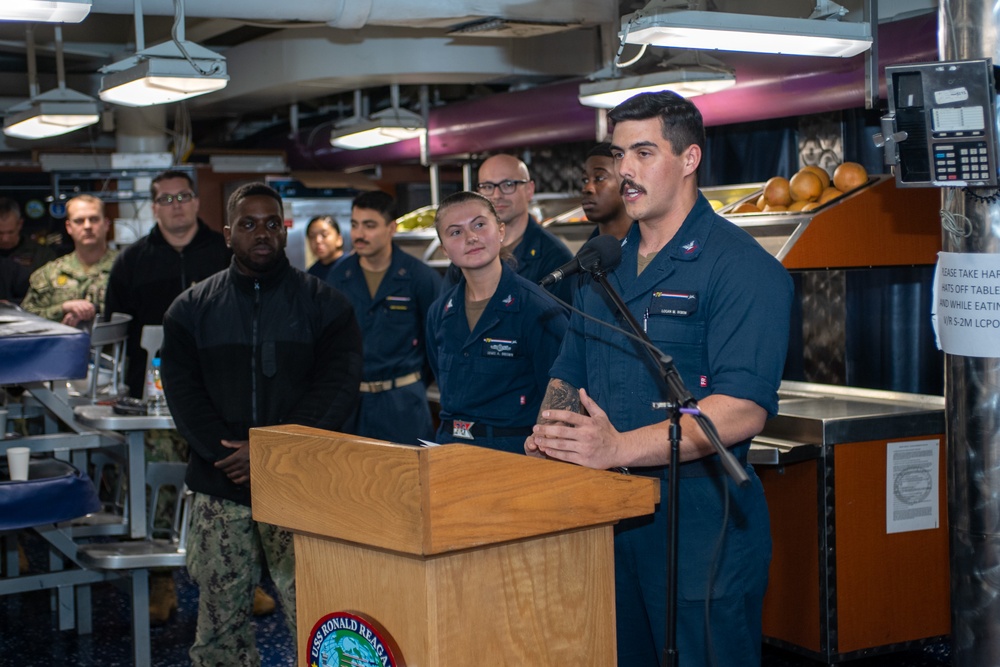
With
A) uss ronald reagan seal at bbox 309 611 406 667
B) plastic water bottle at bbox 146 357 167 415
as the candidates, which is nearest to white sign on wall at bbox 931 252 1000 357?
uss ronald reagan seal at bbox 309 611 406 667

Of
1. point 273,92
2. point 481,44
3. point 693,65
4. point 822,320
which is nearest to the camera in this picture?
point 693,65

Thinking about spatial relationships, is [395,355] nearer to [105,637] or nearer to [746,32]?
[105,637]

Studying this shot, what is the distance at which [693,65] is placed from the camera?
4875 millimetres

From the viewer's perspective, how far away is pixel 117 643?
459 cm

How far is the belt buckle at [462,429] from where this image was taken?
3496 millimetres

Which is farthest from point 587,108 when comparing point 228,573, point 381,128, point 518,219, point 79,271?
point 228,573

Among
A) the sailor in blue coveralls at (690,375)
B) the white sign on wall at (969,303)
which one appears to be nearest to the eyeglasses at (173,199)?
the sailor in blue coveralls at (690,375)

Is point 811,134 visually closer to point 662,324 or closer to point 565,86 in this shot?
point 565,86

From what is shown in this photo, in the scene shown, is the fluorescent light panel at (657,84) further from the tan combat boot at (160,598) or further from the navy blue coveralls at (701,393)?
the tan combat boot at (160,598)

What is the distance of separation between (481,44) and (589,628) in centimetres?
664

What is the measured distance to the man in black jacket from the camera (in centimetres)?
337

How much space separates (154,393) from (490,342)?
1418 mm

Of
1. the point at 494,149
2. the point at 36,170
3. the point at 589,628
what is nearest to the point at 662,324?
the point at 589,628

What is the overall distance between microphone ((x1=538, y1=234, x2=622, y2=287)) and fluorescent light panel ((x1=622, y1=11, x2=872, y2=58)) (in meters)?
1.25
